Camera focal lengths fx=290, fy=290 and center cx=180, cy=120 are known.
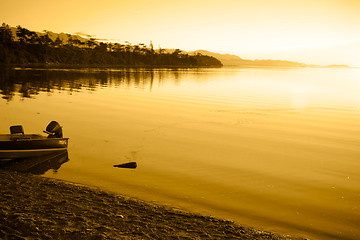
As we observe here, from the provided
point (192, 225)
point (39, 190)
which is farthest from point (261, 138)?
point (39, 190)

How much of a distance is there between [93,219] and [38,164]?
7895mm

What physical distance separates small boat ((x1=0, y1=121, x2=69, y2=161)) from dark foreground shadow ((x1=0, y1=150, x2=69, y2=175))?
267 millimetres

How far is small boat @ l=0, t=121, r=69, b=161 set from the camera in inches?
552

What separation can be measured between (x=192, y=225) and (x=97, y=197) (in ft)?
12.3

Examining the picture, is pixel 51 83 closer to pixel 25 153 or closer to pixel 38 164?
pixel 25 153

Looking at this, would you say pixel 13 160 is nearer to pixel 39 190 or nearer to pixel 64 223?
pixel 39 190

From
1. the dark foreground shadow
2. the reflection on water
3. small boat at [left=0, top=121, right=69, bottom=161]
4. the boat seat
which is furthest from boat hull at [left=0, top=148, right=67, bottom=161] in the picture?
the reflection on water

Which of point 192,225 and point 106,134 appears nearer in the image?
point 192,225

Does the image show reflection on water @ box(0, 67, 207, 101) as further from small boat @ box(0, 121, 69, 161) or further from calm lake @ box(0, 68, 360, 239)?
small boat @ box(0, 121, 69, 161)

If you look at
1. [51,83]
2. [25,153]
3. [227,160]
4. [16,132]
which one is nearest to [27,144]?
[25,153]

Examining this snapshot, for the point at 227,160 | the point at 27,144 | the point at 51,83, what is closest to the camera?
the point at 27,144

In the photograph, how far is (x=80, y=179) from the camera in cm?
1295

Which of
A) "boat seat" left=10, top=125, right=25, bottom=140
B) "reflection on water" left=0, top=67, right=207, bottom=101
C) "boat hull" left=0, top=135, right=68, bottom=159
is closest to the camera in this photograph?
"boat hull" left=0, top=135, right=68, bottom=159

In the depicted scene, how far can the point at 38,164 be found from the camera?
48.6 ft
